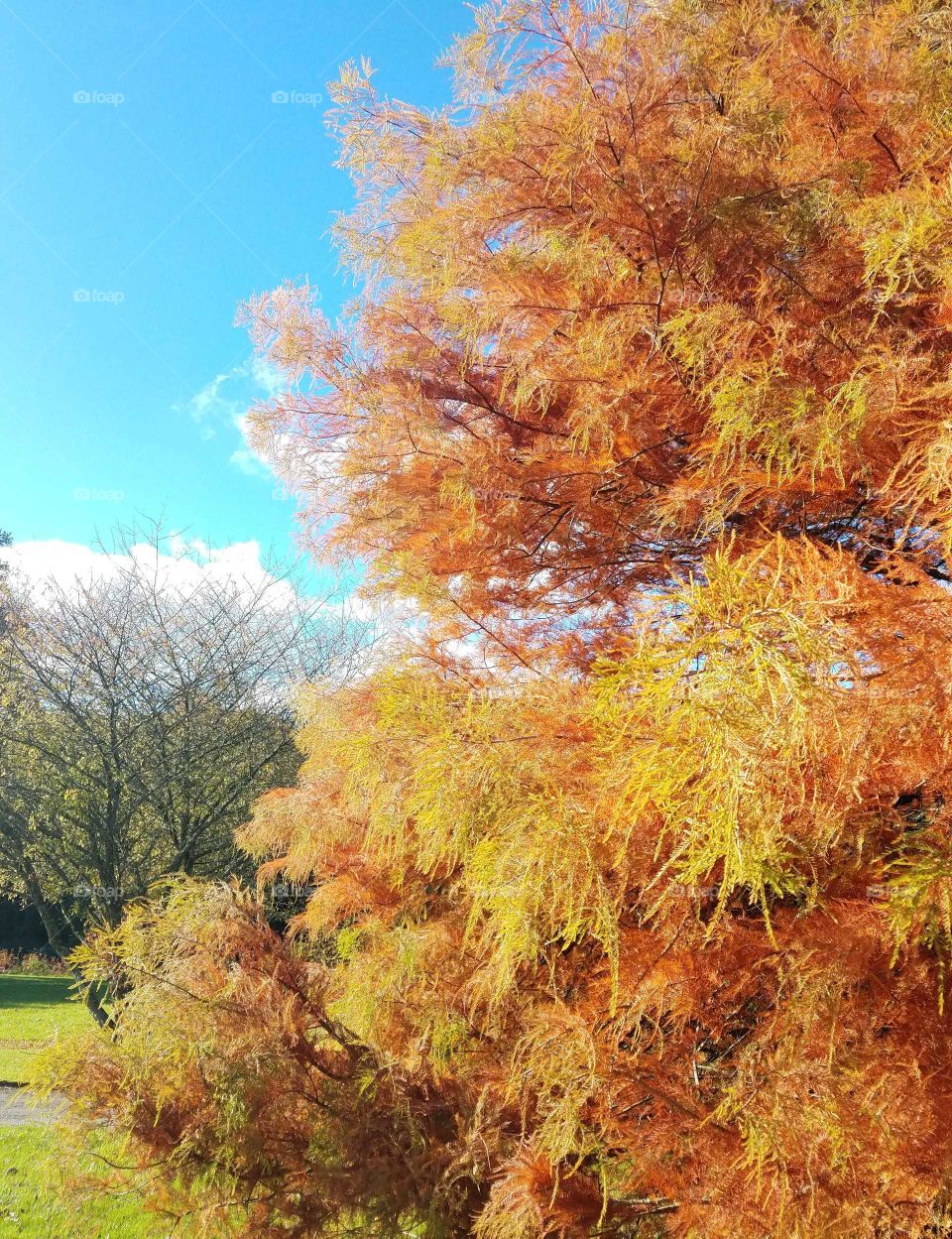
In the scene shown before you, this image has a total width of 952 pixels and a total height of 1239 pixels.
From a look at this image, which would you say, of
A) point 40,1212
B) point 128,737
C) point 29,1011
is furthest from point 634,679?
point 29,1011

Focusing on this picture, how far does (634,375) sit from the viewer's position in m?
2.62

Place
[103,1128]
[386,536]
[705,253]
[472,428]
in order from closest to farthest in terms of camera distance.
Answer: [705,253]
[103,1128]
[472,428]
[386,536]

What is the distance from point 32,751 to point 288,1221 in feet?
33.0

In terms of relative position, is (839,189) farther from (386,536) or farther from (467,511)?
(386,536)

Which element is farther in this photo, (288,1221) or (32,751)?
(32,751)

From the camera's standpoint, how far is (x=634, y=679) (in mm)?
1657

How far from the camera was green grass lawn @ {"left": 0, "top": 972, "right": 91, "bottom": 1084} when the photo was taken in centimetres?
1095

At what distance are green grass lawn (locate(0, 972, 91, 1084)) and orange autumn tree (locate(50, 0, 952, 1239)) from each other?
6915 millimetres

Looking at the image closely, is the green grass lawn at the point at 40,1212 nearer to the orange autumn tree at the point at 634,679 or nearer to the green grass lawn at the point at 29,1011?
the green grass lawn at the point at 29,1011

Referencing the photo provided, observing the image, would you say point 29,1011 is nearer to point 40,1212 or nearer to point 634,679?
point 40,1212

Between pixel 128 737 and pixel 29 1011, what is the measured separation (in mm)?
6445

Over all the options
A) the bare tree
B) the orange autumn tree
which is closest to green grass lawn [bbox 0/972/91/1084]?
the bare tree

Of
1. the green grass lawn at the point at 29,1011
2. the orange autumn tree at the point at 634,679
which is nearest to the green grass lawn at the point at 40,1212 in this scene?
the green grass lawn at the point at 29,1011

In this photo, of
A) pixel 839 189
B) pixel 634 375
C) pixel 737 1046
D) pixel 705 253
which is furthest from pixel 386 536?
pixel 737 1046
